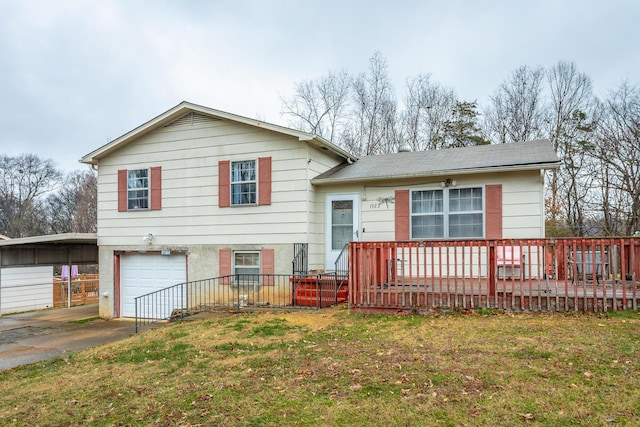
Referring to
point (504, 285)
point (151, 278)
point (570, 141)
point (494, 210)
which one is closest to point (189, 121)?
point (151, 278)

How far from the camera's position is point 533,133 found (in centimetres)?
2319

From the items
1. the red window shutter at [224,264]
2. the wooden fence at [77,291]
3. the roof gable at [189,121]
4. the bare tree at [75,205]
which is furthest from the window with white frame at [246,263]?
the bare tree at [75,205]

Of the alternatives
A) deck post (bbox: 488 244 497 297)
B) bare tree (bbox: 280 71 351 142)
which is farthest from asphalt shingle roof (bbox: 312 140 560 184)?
bare tree (bbox: 280 71 351 142)

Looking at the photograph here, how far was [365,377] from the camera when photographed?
4680mm

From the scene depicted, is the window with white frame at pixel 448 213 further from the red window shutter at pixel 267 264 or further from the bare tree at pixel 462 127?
the bare tree at pixel 462 127

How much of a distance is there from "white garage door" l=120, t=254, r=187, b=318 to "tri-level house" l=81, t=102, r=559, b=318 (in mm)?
42

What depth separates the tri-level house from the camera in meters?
10.5

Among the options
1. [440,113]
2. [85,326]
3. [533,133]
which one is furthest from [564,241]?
[440,113]

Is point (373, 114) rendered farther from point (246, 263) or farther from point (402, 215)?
point (246, 263)

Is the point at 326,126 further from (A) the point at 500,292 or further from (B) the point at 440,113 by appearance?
(A) the point at 500,292

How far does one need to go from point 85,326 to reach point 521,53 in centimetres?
2390

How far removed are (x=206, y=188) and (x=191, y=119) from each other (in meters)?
2.15

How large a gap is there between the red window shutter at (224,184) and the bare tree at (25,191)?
3129 cm

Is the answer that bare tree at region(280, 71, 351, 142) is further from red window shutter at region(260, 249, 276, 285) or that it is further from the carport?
red window shutter at region(260, 249, 276, 285)
